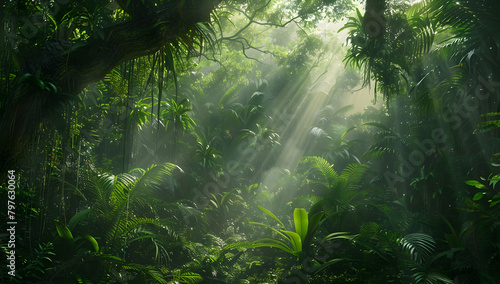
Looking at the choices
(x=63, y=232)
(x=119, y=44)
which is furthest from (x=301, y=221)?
(x=119, y=44)

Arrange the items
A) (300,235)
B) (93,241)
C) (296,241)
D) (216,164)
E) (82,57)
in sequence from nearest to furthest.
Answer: (82,57) → (93,241) → (296,241) → (300,235) → (216,164)

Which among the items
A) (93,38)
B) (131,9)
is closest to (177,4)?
(131,9)

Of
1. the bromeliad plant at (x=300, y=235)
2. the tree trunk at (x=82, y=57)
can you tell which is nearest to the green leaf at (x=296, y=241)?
the bromeliad plant at (x=300, y=235)

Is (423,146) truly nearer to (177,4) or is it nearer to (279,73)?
(177,4)

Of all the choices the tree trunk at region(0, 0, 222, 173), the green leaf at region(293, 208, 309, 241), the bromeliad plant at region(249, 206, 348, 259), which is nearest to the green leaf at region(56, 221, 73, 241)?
the tree trunk at region(0, 0, 222, 173)

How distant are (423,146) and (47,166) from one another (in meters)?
6.97

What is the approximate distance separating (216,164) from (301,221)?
4028mm

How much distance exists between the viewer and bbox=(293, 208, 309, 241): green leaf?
5363 mm

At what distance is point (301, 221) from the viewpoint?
5445 mm

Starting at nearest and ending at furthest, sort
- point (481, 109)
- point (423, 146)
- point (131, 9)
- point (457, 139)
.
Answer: point (131, 9) → point (481, 109) → point (457, 139) → point (423, 146)

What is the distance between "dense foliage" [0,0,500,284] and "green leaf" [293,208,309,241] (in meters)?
0.03

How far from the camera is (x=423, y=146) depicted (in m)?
7.29

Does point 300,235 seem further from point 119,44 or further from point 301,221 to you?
point 119,44

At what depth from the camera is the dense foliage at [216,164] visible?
2656mm
